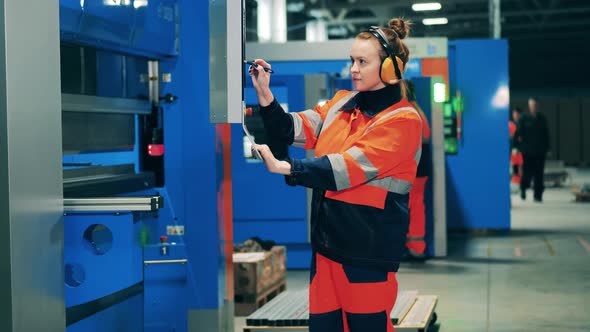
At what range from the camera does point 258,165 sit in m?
8.79

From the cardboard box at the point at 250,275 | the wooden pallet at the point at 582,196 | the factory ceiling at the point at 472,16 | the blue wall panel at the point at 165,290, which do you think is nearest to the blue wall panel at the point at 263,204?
the cardboard box at the point at 250,275

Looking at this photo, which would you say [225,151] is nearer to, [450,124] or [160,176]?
[160,176]

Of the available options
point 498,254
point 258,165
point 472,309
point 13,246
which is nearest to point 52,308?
point 13,246

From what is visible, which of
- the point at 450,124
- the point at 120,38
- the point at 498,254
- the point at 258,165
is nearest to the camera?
the point at 120,38

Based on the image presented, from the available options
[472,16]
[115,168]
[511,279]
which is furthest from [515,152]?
[115,168]

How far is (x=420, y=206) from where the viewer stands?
367 inches

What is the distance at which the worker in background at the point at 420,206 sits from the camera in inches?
363

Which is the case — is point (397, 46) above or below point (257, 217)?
above

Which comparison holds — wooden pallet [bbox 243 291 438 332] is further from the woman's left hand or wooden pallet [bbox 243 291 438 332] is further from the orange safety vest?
the woman's left hand

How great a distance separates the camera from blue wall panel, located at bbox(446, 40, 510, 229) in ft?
39.5

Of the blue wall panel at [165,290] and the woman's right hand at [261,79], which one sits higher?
the woman's right hand at [261,79]

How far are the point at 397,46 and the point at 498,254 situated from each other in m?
6.92

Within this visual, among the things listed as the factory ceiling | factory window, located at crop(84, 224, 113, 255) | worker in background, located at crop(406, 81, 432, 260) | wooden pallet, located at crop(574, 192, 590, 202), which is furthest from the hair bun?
the factory ceiling

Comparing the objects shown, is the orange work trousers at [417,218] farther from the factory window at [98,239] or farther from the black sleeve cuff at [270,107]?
the black sleeve cuff at [270,107]
